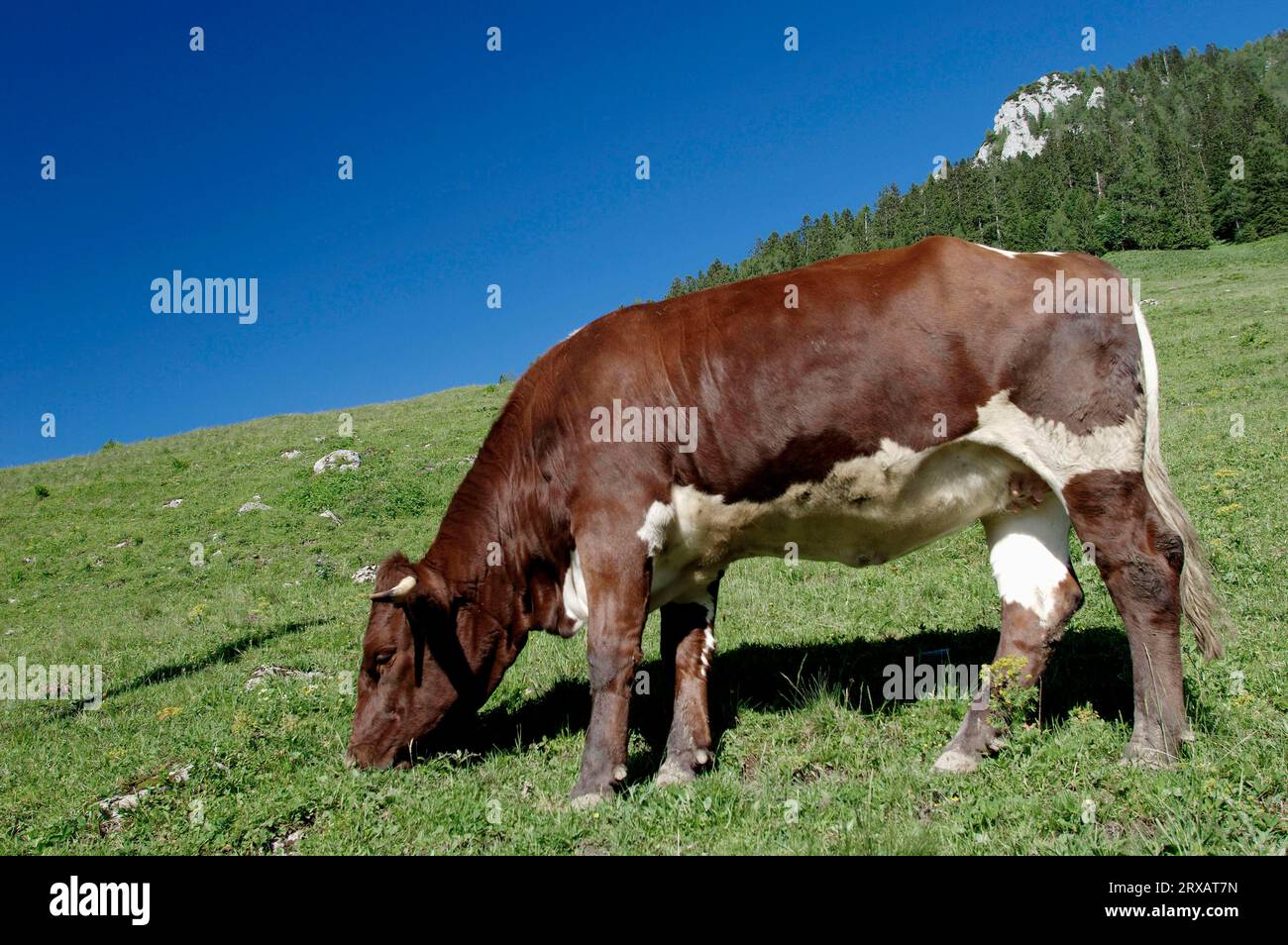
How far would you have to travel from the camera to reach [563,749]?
6.33 m

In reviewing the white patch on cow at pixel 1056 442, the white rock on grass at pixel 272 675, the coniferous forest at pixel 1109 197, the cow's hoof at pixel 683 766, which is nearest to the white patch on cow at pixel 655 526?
the cow's hoof at pixel 683 766

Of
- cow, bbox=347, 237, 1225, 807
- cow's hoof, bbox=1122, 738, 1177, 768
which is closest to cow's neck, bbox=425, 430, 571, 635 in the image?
cow, bbox=347, 237, 1225, 807

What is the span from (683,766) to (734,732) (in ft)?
2.44

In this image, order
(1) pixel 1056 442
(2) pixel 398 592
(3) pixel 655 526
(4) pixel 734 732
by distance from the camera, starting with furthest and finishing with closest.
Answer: (4) pixel 734 732 < (2) pixel 398 592 < (3) pixel 655 526 < (1) pixel 1056 442

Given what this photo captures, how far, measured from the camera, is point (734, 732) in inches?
248

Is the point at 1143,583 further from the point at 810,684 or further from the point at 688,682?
the point at 688,682

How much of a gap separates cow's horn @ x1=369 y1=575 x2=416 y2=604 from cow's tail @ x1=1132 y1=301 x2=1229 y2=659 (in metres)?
4.65

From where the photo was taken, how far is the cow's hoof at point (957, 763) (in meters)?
5.11

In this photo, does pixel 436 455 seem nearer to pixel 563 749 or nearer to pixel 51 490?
pixel 51 490

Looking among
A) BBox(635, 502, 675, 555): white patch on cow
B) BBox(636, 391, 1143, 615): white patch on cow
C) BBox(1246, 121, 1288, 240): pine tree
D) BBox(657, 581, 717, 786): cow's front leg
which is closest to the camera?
BBox(636, 391, 1143, 615): white patch on cow

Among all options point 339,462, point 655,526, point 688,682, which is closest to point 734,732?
point 688,682

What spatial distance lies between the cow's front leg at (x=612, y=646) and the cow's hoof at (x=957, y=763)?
6.30ft

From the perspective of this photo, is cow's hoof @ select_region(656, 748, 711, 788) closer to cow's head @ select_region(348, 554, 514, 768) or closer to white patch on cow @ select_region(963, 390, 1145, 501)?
cow's head @ select_region(348, 554, 514, 768)

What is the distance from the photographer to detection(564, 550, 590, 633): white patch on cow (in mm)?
6066
